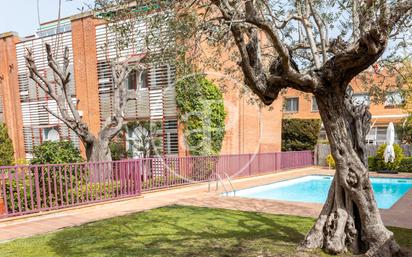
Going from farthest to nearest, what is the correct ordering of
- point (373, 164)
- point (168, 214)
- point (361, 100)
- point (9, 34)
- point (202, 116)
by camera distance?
1. point (9, 34)
2. point (373, 164)
3. point (202, 116)
4. point (168, 214)
5. point (361, 100)

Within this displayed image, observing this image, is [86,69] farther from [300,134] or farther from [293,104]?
[293,104]

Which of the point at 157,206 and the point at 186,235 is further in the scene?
the point at 157,206

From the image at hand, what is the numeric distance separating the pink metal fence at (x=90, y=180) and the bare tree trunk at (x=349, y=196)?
21.5 ft

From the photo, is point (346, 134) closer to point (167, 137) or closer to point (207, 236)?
point (207, 236)

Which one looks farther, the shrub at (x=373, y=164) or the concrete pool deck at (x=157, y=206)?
the shrub at (x=373, y=164)

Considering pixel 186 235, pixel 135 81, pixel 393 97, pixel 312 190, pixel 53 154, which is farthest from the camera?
pixel 135 81

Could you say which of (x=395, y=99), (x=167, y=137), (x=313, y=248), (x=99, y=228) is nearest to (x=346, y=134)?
(x=313, y=248)

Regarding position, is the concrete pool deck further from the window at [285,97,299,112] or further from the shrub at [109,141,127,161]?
the window at [285,97,299,112]

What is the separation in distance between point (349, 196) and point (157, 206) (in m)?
5.99

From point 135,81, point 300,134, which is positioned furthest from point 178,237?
point 300,134

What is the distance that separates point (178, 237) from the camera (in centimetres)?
647

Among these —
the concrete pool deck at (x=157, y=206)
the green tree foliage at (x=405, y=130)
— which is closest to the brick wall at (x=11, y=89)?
the concrete pool deck at (x=157, y=206)

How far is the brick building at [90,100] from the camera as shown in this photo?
16.7m

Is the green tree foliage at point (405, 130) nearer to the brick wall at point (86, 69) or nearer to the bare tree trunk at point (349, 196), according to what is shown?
the brick wall at point (86, 69)
